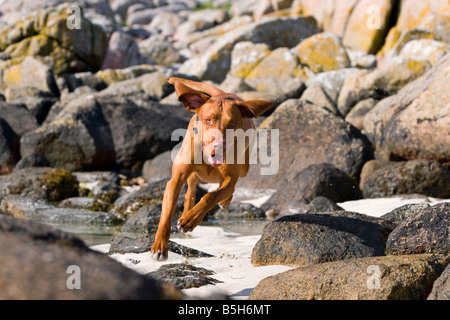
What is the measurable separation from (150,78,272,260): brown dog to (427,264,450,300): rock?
2024mm

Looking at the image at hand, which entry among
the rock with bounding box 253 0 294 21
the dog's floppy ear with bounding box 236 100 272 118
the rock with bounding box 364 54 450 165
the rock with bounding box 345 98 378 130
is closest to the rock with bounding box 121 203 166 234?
the dog's floppy ear with bounding box 236 100 272 118

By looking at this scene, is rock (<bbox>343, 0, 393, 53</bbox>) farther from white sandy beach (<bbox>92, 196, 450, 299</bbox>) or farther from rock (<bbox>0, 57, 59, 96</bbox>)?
white sandy beach (<bbox>92, 196, 450, 299</bbox>)

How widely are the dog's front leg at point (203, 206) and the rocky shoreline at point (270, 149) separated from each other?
1.84 feet

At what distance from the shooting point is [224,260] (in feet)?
21.4

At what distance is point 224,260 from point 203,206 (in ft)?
5.58

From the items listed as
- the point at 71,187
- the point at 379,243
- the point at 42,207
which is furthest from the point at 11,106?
the point at 379,243

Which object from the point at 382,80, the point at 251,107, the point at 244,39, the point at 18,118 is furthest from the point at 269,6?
the point at 251,107

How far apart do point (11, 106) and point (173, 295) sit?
55.7 ft

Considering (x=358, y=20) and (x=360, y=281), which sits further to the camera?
(x=358, y=20)

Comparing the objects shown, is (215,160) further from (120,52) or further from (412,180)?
(120,52)

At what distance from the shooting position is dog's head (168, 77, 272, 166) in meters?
5.13

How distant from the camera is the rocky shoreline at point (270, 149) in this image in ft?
13.9

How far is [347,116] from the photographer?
18328 mm
